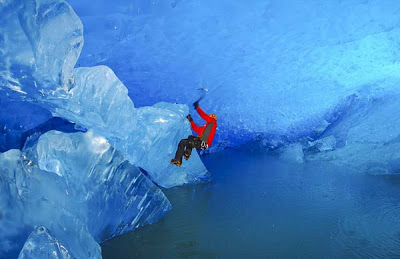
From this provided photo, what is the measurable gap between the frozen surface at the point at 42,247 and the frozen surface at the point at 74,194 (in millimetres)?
291

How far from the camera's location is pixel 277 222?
4.11 metres

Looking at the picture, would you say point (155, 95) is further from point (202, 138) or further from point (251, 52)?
point (202, 138)

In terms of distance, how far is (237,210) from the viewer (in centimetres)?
461

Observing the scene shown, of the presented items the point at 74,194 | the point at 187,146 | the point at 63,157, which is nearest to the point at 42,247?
the point at 74,194

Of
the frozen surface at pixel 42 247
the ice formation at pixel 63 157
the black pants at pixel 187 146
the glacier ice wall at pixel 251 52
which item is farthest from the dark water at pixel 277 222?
the glacier ice wall at pixel 251 52

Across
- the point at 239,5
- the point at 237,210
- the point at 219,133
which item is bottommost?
the point at 219,133

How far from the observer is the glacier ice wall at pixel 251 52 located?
6.44 m

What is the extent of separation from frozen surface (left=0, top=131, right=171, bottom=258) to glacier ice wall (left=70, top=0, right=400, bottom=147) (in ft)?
10.0

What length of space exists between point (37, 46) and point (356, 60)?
25.4ft

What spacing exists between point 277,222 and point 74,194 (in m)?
2.30

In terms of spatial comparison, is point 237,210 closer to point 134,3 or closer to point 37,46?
point 37,46

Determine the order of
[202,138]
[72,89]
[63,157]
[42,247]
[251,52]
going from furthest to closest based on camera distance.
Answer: [251,52] < [202,138] < [72,89] < [63,157] < [42,247]

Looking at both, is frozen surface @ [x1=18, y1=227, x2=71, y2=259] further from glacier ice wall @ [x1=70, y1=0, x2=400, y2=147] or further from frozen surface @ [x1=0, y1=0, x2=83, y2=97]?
glacier ice wall @ [x1=70, y1=0, x2=400, y2=147]

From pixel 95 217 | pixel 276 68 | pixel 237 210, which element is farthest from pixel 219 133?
pixel 95 217
